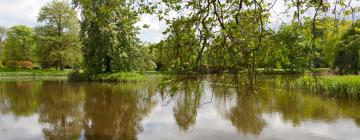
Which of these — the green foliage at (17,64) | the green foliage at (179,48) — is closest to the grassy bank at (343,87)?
the green foliage at (179,48)

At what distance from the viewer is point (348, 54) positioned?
2452 cm

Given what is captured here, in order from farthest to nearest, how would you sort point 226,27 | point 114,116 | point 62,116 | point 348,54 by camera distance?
point 348,54
point 62,116
point 114,116
point 226,27

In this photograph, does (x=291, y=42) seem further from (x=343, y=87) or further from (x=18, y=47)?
(x=18, y=47)

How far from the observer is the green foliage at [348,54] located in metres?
23.4

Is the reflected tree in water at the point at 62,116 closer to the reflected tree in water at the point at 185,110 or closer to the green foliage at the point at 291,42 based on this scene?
the reflected tree in water at the point at 185,110

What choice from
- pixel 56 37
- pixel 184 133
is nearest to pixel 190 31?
pixel 184 133

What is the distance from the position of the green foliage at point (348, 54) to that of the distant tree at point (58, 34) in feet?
70.7

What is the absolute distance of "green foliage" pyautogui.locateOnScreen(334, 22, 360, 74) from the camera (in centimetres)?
2343

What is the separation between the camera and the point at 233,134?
8305 mm

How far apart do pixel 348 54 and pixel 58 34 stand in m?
24.8

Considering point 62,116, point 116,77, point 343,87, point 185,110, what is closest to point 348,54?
point 343,87

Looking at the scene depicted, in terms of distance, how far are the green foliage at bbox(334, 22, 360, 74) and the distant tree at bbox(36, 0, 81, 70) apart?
21.5m

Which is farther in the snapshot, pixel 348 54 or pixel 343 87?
pixel 348 54

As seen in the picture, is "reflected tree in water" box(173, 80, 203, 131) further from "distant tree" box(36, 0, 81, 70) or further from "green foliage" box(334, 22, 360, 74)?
"distant tree" box(36, 0, 81, 70)
